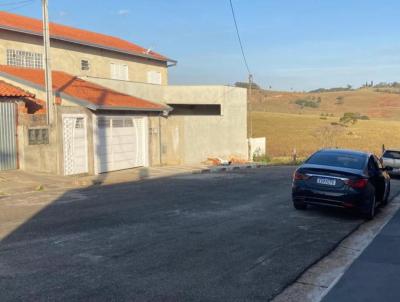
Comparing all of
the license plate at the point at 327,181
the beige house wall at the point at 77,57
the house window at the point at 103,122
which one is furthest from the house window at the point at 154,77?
the license plate at the point at 327,181

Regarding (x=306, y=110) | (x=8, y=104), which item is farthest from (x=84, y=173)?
(x=306, y=110)

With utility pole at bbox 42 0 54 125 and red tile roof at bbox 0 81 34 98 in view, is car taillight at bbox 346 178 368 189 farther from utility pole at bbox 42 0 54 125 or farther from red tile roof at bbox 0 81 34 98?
red tile roof at bbox 0 81 34 98

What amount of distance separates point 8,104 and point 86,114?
306cm

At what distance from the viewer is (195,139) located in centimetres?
2902

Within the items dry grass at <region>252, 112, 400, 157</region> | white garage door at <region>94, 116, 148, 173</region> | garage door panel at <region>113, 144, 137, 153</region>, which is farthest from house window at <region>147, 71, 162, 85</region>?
dry grass at <region>252, 112, 400, 157</region>

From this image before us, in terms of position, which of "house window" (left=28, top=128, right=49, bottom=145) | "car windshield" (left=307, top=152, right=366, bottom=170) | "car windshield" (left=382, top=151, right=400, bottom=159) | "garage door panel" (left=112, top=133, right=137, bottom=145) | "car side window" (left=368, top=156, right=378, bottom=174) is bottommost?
"car windshield" (left=382, top=151, right=400, bottom=159)

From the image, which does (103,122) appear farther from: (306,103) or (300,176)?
(306,103)

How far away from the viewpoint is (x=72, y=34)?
28984mm

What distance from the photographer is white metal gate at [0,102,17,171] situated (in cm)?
1756

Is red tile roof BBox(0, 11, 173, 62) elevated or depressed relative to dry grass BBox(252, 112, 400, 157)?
elevated

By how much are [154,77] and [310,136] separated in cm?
3198

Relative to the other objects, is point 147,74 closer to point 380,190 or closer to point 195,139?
point 195,139

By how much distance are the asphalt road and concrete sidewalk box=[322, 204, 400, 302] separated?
2.03 feet

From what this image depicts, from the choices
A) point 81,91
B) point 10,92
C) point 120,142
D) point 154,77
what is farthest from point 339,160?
point 154,77
